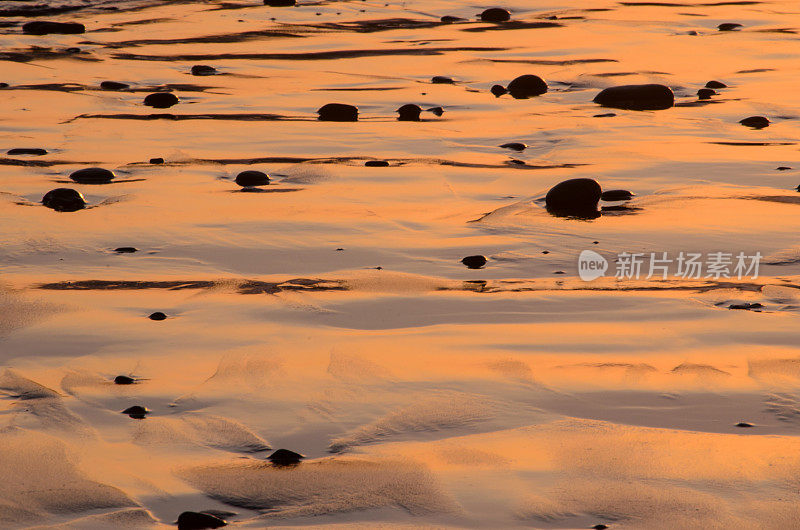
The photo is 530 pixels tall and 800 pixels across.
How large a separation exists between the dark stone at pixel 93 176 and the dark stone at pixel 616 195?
234 cm

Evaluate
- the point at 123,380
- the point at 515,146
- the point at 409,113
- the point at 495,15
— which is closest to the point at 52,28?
the point at 495,15

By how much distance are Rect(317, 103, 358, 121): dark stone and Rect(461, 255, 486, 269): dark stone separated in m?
2.38

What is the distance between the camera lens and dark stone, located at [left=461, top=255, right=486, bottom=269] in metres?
4.09

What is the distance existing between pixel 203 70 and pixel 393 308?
14.9 feet

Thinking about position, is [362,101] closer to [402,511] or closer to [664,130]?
[664,130]

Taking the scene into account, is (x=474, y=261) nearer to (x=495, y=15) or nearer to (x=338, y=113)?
(x=338, y=113)

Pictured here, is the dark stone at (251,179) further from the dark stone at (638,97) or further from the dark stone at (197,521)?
the dark stone at (197,521)

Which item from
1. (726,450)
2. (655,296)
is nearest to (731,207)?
(655,296)

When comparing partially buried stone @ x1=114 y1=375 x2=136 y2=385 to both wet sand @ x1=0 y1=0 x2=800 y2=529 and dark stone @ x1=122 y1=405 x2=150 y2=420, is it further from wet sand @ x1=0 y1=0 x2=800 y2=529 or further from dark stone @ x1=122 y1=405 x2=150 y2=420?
dark stone @ x1=122 y1=405 x2=150 y2=420

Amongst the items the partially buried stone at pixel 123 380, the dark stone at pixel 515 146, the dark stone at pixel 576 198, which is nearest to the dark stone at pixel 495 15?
the dark stone at pixel 515 146

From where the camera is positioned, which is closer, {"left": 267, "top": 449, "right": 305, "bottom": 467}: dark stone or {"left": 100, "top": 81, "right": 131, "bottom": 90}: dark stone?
{"left": 267, "top": 449, "right": 305, "bottom": 467}: dark stone

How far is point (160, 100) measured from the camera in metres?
6.70

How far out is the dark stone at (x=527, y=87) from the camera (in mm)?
7059

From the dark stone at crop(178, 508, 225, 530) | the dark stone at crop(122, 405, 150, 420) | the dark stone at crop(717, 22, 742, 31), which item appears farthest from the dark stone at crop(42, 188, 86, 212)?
the dark stone at crop(717, 22, 742, 31)
